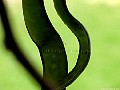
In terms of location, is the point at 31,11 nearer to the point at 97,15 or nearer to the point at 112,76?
the point at 112,76

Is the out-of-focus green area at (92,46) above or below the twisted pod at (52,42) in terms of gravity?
below

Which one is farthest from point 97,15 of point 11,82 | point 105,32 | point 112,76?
point 11,82

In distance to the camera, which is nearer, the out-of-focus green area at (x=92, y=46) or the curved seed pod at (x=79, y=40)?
the curved seed pod at (x=79, y=40)

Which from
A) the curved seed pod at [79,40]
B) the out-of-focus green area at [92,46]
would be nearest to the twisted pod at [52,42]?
the curved seed pod at [79,40]

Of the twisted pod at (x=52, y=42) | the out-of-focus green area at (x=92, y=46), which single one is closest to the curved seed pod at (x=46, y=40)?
the twisted pod at (x=52, y=42)

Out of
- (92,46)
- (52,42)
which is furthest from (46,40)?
(92,46)

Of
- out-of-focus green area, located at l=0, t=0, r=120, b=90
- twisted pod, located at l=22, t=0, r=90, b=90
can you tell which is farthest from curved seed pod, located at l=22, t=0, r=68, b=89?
out-of-focus green area, located at l=0, t=0, r=120, b=90

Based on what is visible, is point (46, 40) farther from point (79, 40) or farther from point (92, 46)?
point (92, 46)

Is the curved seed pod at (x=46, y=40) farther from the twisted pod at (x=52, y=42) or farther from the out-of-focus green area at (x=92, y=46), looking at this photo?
the out-of-focus green area at (x=92, y=46)
